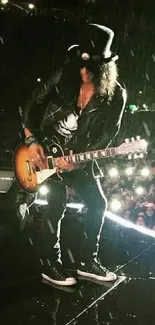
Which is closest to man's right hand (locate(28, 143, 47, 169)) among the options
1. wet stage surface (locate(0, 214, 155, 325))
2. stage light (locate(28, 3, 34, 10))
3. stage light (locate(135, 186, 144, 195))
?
wet stage surface (locate(0, 214, 155, 325))

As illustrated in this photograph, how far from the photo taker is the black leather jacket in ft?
13.9

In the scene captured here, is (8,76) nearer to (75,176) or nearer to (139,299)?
(75,176)

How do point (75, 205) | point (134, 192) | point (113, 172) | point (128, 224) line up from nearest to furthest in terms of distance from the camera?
point (75, 205)
point (128, 224)
point (113, 172)
point (134, 192)

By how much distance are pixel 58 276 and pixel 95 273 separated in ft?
1.29

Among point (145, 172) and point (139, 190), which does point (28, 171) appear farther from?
Answer: point (145, 172)

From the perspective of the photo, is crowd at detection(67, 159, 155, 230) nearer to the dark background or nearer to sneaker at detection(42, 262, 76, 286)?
the dark background

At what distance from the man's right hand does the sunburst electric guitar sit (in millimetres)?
37

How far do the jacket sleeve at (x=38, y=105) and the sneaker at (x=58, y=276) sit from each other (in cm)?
123

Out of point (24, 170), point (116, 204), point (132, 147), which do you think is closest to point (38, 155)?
point (24, 170)

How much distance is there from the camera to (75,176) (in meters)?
4.30

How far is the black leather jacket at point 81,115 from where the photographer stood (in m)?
4.24

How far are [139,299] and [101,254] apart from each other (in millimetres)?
1476

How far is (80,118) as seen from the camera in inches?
169

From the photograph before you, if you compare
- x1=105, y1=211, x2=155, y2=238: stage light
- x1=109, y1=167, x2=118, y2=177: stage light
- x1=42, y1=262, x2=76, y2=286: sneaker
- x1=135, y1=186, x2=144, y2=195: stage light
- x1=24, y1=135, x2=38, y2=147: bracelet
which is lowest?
x1=105, y1=211, x2=155, y2=238: stage light
